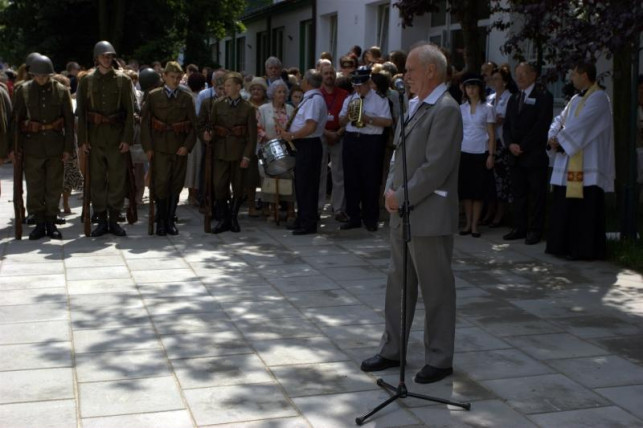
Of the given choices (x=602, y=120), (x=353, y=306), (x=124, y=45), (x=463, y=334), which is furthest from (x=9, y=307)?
(x=124, y=45)

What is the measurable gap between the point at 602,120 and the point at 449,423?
5207mm

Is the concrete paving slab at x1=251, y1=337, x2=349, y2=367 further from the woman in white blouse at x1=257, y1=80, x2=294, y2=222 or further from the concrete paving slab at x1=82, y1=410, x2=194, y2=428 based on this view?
the woman in white blouse at x1=257, y1=80, x2=294, y2=222

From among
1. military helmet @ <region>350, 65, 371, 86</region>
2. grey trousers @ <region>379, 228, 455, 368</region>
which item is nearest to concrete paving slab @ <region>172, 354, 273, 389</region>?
grey trousers @ <region>379, 228, 455, 368</region>

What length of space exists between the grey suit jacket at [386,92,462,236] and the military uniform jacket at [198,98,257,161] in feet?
17.9

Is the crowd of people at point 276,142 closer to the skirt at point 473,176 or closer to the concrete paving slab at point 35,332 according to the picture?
the skirt at point 473,176

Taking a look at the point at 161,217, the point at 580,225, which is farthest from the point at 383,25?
the point at 580,225

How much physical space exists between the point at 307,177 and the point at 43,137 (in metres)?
2.97

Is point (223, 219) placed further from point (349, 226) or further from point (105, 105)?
point (105, 105)

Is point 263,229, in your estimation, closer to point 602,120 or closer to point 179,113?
point 179,113

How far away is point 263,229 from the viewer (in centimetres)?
1143

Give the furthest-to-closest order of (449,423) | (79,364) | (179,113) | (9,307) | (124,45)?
(124,45) → (179,113) → (9,307) → (79,364) → (449,423)

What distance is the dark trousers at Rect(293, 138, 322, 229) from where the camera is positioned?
1098cm

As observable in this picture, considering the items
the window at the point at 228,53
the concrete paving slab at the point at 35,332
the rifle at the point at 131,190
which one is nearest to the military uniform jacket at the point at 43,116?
the rifle at the point at 131,190

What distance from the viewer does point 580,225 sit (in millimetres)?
9500
